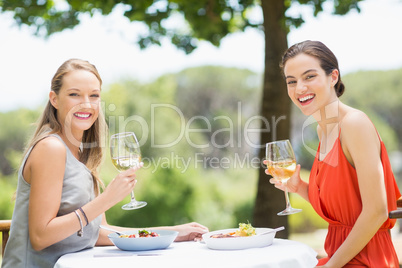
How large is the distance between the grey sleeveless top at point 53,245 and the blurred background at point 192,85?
2.50 ft

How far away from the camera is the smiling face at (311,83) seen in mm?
2461

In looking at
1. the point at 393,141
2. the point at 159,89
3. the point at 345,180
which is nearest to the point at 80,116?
the point at 345,180

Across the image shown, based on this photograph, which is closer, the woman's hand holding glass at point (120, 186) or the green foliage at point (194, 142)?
the woman's hand holding glass at point (120, 186)

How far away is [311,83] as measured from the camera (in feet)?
8.08

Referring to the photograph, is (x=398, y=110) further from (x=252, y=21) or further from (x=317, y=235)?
(x=252, y=21)

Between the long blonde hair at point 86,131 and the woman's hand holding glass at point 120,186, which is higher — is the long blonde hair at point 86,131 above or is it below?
above

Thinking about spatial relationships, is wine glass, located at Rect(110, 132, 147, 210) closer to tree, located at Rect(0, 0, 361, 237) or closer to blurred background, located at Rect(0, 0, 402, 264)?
blurred background, located at Rect(0, 0, 402, 264)

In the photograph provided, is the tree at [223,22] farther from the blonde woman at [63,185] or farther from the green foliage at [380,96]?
the green foliage at [380,96]

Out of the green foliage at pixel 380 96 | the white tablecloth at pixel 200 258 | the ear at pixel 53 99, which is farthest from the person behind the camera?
the green foliage at pixel 380 96

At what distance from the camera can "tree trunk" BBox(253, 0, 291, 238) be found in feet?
16.3

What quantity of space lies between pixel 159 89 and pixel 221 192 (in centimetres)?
1505

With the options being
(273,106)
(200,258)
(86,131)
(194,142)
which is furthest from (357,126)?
(194,142)

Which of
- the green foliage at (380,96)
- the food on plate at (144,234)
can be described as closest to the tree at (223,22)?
the food on plate at (144,234)

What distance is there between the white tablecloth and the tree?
2.86 m
